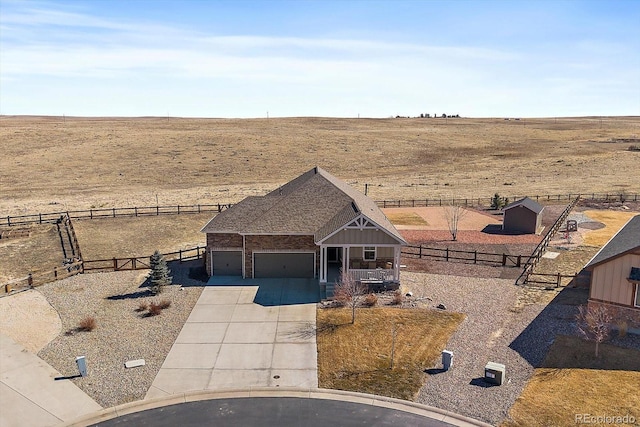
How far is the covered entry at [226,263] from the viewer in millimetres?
31531

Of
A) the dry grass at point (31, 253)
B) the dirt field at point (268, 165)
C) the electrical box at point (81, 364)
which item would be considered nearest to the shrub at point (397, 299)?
the electrical box at point (81, 364)

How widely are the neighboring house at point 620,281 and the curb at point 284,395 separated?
36.1 feet

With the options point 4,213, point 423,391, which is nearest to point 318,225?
point 423,391

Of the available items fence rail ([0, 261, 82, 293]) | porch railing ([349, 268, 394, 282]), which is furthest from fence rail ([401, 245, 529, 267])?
fence rail ([0, 261, 82, 293])

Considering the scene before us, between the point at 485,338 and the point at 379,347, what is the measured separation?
16.1 ft

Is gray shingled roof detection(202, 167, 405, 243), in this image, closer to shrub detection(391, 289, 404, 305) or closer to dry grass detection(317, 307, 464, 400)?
shrub detection(391, 289, 404, 305)

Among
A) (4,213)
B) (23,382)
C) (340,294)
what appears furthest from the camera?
(4,213)

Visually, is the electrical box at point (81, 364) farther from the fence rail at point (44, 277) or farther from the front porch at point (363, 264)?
the front porch at point (363, 264)

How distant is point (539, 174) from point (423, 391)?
2821 inches

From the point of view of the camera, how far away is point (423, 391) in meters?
18.5

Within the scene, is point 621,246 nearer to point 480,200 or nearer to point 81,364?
point 81,364

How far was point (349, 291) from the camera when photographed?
26.4m

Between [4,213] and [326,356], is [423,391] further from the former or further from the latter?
[4,213]

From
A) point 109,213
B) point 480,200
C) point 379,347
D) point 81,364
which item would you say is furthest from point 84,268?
point 480,200
